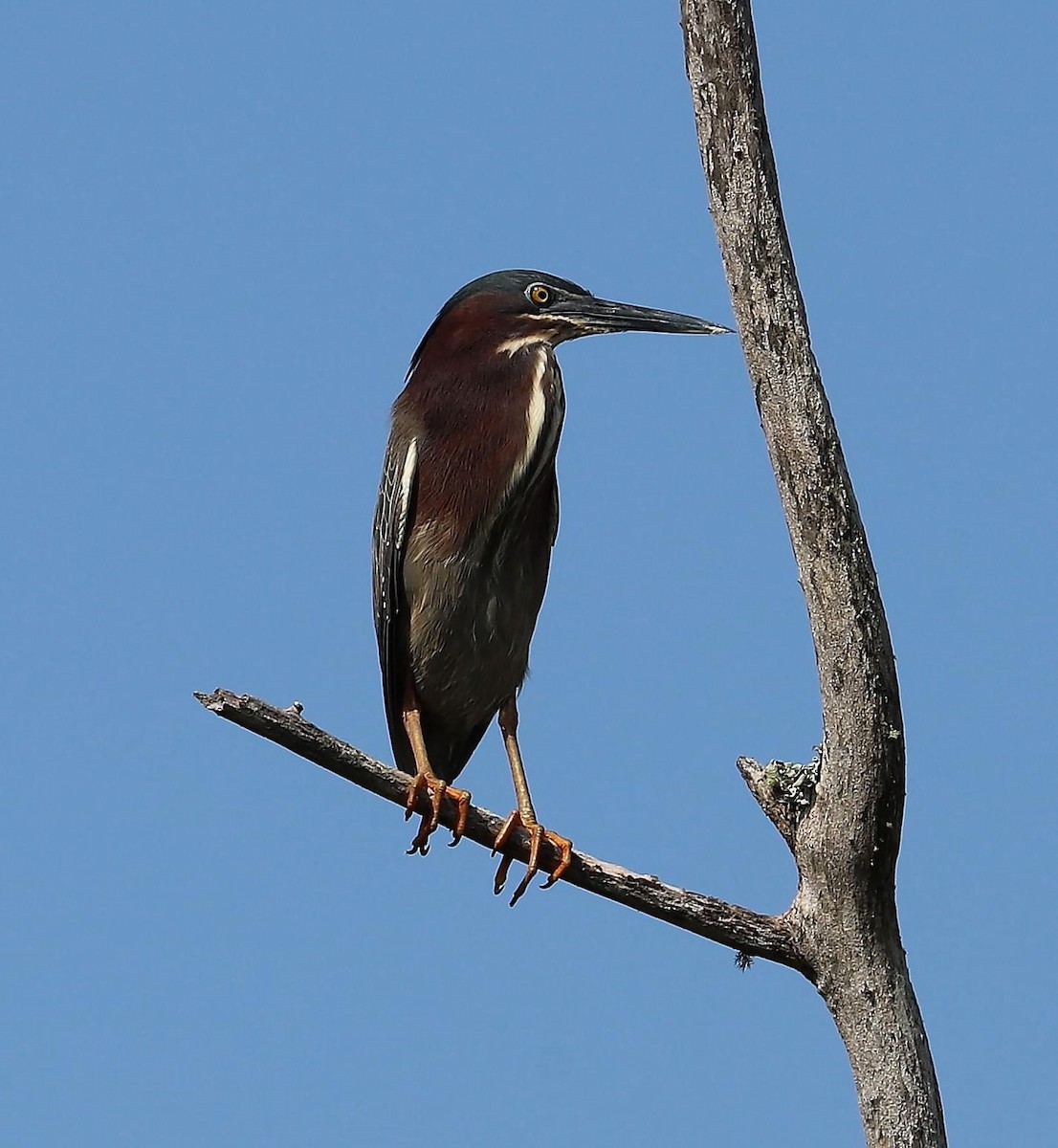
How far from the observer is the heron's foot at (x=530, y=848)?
5.71m

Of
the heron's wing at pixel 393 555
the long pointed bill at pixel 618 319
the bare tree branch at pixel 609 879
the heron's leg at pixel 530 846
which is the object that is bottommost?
the bare tree branch at pixel 609 879

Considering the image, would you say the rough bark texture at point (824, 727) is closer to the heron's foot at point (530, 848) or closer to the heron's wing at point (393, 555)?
the heron's foot at point (530, 848)

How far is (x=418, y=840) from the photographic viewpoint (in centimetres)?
587

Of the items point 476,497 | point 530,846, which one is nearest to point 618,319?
point 476,497

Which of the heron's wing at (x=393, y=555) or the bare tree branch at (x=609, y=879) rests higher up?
the heron's wing at (x=393, y=555)

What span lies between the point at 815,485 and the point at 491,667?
278 centimetres

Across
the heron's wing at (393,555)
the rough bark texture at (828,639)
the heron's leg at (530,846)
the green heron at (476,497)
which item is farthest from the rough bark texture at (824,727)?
the heron's wing at (393,555)

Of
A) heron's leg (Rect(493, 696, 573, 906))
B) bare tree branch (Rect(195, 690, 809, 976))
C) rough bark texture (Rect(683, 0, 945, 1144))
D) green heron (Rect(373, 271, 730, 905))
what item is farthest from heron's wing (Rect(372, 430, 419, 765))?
rough bark texture (Rect(683, 0, 945, 1144))

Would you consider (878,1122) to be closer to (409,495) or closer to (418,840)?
(418,840)

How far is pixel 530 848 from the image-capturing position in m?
5.83

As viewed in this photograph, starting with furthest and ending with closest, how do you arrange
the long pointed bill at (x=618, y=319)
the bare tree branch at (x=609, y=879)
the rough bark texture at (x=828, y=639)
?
1. the long pointed bill at (x=618, y=319)
2. the bare tree branch at (x=609, y=879)
3. the rough bark texture at (x=828, y=639)

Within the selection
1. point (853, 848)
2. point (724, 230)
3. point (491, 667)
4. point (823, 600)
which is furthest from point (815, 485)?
point (491, 667)

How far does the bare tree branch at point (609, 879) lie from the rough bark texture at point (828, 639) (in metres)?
0.11

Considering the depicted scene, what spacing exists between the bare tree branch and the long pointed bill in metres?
2.43
